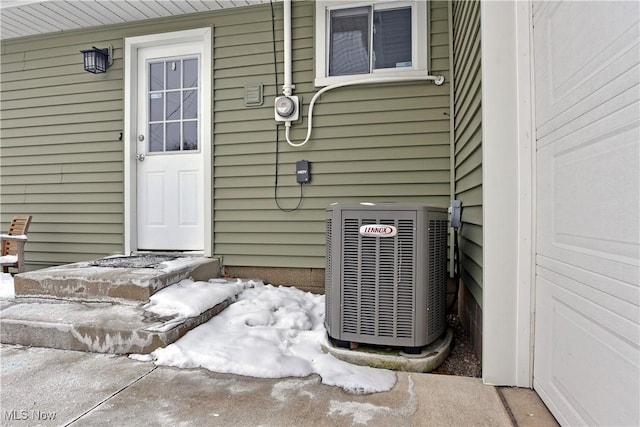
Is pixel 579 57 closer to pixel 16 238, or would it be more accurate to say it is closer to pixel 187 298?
pixel 187 298

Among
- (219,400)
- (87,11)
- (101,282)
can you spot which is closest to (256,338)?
(219,400)

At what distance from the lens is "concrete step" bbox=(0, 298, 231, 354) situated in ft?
6.18

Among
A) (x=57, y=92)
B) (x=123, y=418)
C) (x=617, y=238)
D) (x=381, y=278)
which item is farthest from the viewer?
(x=57, y=92)

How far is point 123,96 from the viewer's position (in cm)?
353

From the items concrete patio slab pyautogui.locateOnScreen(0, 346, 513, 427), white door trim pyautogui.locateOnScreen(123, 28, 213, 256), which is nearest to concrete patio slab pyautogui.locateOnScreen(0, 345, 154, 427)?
concrete patio slab pyautogui.locateOnScreen(0, 346, 513, 427)

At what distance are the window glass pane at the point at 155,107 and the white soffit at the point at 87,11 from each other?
739mm

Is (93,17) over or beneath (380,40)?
over

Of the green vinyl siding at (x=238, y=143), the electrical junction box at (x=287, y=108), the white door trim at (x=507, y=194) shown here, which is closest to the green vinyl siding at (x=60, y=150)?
the green vinyl siding at (x=238, y=143)

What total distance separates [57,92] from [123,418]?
382 centimetres

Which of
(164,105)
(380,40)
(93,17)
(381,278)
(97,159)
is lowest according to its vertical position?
(381,278)

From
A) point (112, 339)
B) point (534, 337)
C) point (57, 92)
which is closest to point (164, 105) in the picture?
point (57, 92)

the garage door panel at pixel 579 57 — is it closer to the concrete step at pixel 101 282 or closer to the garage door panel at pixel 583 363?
the garage door panel at pixel 583 363

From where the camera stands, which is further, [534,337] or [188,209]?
[188,209]

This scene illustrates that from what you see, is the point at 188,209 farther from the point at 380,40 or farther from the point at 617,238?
the point at 617,238
